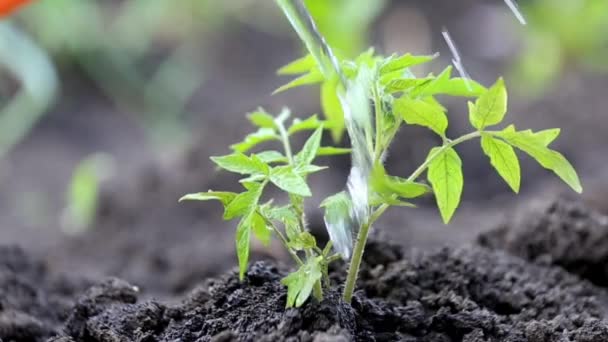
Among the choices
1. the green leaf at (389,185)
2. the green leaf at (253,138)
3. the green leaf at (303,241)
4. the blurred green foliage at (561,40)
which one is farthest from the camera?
the blurred green foliage at (561,40)

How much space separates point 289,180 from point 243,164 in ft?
0.21

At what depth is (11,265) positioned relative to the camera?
1.65m

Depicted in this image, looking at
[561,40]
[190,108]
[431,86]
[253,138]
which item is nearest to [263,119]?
[253,138]

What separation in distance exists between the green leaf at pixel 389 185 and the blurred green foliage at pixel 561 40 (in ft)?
8.94

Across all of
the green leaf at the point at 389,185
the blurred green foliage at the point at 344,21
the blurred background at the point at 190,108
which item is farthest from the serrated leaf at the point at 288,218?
the blurred green foliage at the point at 344,21

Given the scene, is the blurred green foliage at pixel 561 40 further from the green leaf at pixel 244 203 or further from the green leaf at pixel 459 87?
the green leaf at pixel 244 203

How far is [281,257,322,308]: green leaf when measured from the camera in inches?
36.9

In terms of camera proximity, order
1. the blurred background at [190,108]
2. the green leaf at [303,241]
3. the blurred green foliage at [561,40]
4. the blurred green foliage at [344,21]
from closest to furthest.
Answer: the green leaf at [303,241]
the blurred background at [190,108]
the blurred green foliage at [344,21]
the blurred green foliage at [561,40]

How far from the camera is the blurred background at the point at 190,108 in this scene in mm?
2418

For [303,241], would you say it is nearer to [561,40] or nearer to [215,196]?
[215,196]

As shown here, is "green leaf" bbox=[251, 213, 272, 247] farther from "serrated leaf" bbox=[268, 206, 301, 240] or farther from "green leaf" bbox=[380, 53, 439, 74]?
"green leaf" bbox=[380, 53, 439, 74]

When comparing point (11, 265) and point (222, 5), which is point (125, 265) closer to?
point (11, 265)

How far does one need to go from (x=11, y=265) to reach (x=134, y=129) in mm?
2377

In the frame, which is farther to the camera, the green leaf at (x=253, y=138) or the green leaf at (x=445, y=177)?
the green leaf at (x=253, y=138)
